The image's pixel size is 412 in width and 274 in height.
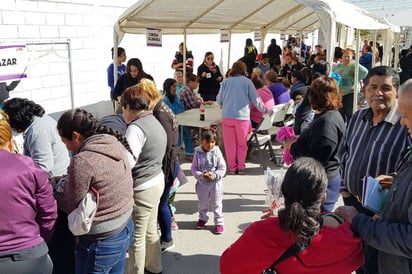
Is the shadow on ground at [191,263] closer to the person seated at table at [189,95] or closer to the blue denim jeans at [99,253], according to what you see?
the blue denim jeans at [99,253]

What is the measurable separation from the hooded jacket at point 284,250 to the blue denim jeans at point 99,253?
921mm

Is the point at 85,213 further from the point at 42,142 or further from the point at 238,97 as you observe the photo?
the point at 238,97

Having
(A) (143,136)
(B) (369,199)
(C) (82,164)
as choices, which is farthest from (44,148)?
(B) (369,199)

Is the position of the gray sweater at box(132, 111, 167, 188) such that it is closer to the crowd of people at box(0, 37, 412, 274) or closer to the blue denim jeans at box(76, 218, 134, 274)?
the crowd of people at box(0, 37, 412, 274)

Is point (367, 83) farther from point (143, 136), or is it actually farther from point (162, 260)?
point (162, 260)

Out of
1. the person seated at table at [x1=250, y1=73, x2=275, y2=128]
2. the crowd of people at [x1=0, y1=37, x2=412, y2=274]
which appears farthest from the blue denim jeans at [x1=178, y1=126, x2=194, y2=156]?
the crowd of people at [x1=0, y1=37, x2=412, y2=274]

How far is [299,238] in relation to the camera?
1.59m

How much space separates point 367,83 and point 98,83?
7391 millimetres

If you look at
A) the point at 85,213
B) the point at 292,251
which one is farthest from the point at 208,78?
the point at 292,251

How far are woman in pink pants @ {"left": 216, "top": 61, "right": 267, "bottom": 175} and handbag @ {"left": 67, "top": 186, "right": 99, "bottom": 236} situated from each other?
3.76 m

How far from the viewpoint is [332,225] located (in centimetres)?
172

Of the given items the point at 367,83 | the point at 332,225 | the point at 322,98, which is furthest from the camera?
the point at 322,98

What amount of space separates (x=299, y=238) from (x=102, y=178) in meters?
1.12

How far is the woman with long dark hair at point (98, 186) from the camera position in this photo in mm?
2168
